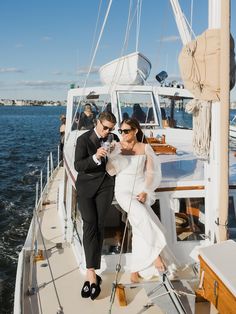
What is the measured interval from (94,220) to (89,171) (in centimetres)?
66

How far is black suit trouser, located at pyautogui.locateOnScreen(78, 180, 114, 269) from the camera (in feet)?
16.6

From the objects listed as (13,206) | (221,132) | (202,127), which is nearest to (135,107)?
(202,127)

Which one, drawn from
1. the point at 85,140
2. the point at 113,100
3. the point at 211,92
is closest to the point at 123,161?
the point at 85,140

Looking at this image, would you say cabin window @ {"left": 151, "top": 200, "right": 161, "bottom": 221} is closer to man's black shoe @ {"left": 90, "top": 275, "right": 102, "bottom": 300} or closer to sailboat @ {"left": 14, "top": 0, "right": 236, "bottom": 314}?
sailboat @ {"left": 14, "top": 0, "right": 236, "bottom": 314}

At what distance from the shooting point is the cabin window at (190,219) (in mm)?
5910

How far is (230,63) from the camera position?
4.34 meters

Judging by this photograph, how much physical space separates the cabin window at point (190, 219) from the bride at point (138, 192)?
795 mm

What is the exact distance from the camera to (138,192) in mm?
5211

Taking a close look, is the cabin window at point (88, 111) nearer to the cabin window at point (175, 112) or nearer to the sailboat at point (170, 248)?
the cabin window at point (175, 112)

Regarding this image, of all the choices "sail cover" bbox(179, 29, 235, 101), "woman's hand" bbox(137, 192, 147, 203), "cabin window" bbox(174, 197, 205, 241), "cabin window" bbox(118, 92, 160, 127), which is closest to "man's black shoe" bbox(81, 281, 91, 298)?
"woman's hand" bbox(137, 192, 147, 203)

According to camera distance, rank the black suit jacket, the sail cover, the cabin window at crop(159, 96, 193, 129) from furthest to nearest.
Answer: the cabin window at crop(159, 96, 193, 129)
the black suit jacket
the sail cover

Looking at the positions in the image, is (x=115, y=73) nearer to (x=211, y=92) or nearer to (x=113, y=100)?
(x=113, y=100)

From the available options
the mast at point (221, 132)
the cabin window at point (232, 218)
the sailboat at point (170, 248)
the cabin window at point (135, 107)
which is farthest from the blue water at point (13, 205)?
the mast at point (221, 132)

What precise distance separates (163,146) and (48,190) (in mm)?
4605
